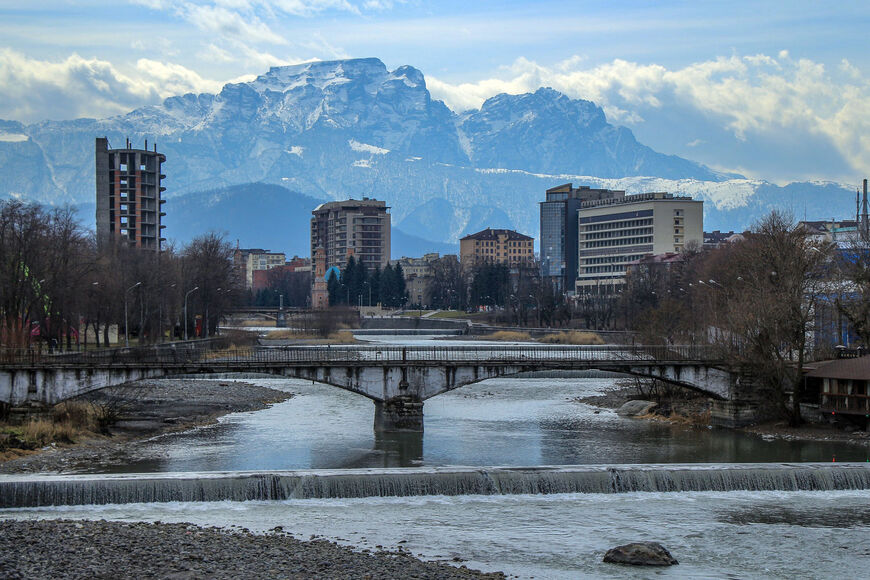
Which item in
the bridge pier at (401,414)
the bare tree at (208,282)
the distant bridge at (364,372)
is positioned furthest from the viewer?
the bare tree at (208,282)

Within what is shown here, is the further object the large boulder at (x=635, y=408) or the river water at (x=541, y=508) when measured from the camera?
the large boulder at (x=635, y=408)

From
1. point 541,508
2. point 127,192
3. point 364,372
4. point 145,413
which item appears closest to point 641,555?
point 541,508

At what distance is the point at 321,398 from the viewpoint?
90000mm

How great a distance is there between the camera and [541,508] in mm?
44406

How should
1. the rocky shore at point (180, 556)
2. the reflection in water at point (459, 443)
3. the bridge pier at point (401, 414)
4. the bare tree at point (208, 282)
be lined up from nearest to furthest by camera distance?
the rocky shore at point (180, 556), the reflection in water at point (459, 443), the bridge pier at point (401, 414), the bare tree at point (208, 282)

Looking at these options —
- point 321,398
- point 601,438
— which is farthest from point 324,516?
point 321,398

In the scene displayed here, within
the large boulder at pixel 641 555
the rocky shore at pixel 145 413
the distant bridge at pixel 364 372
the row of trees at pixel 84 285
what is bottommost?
the large boulder at pixel 641 555

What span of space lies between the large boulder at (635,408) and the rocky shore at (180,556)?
→ 139 ft

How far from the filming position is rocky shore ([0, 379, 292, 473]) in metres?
52.4

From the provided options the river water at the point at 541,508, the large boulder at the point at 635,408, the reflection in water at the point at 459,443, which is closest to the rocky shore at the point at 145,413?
the reflection in water at the point at 459,443

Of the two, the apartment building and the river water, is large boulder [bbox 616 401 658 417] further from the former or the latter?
the apartment building

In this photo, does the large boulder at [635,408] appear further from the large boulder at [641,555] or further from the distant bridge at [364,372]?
the large boulder at [641,555]

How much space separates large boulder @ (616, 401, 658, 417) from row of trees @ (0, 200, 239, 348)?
41918mm

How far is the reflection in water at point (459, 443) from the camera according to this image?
179 feet
